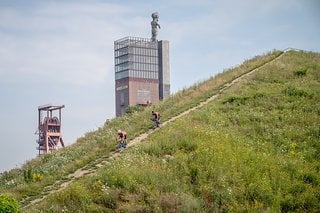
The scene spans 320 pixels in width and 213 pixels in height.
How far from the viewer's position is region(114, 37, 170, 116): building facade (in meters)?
103

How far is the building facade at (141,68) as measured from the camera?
103m

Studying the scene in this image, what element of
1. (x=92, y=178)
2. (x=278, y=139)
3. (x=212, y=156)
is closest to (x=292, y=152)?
(x=278, y=139)

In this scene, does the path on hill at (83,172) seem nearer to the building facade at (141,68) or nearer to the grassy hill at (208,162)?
the grassy hill at (208,162)

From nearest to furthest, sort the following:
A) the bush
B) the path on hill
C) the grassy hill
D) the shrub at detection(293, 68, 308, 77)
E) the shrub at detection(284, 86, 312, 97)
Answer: the bush < the grassy hill < the path on hill < the shrub at detection(284, 86, 312, 97) < the shrub at detection(293, 68, 308, 77)

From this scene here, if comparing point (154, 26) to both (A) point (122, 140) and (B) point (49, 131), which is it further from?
(A) point (122, 140)

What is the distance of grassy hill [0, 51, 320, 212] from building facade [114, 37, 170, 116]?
7320cm

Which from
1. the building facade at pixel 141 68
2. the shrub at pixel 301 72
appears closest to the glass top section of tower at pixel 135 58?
the building facade at pixel 141 68

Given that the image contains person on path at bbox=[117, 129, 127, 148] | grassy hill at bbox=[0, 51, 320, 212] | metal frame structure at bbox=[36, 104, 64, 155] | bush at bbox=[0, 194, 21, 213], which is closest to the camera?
bush at bbox=[0, 194, 21, 213]

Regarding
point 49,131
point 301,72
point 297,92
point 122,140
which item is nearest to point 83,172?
point 122,140

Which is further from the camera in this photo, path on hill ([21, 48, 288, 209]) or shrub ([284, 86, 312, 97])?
shrub ([284, 86, 312, 97])

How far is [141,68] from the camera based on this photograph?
105688 millimetres

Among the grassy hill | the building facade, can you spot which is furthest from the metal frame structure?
the grassy hill

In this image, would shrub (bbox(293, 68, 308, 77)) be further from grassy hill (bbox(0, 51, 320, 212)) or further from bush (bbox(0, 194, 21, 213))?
bush (bbox(0, 194, 21, 213))

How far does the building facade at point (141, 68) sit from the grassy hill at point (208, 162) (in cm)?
7320
